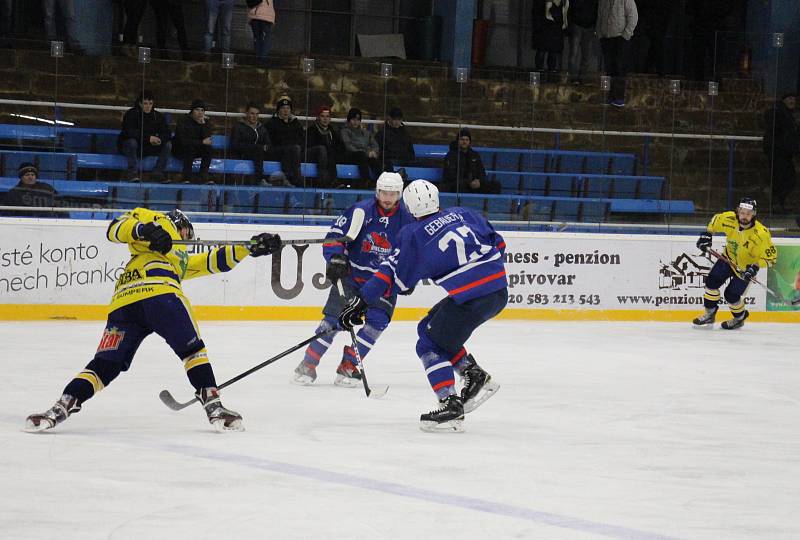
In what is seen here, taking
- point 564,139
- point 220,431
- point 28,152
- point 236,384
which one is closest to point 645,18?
point 564,139

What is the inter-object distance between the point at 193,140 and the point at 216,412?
5518 millimetres

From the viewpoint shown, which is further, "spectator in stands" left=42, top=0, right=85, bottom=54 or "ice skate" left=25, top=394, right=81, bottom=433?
"spectator in stands" left=42, top=0, right=85, bottom=54

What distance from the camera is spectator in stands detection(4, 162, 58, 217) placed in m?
9.72

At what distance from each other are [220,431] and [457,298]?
1.20m

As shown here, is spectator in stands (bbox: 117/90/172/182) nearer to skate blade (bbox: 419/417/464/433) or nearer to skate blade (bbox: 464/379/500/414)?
skate blade (bbox: 464/379/500/414)

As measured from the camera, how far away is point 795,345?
9.96m

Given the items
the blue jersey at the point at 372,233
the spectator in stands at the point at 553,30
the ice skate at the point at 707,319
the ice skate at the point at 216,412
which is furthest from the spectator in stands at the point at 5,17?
the ice skate at the point at 216,412

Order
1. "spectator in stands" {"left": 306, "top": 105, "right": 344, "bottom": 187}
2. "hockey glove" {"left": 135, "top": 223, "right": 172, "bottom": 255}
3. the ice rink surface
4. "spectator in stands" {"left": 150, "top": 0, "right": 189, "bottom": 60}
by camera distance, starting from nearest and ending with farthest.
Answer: the ice rink surface
"hockey glove" {"left": 135, "top": 223, "right": 172, "bottom": 255}
"spectator in stands" {"left": 306, "top": 105, "right": 344, "bottom": 187}
"spectator in stands" {"left": 150, "top": 0, "right": 189, "bottom": 60}

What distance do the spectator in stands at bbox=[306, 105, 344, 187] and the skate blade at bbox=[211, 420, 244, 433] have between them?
567 cm

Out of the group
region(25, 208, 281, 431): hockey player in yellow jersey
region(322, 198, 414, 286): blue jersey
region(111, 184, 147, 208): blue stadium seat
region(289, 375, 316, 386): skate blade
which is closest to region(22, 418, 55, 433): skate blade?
region(25, 208, 281, 431): hockey player in yellow jersey

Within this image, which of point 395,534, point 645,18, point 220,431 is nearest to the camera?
point 395,534

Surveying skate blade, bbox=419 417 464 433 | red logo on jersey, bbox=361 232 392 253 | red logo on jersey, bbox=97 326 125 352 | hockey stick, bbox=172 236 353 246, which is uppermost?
hockey stick, bbox=172 236 353 246

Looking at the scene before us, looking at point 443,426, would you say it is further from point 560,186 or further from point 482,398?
point 560,186

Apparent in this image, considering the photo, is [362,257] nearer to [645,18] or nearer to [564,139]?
[564,139]
